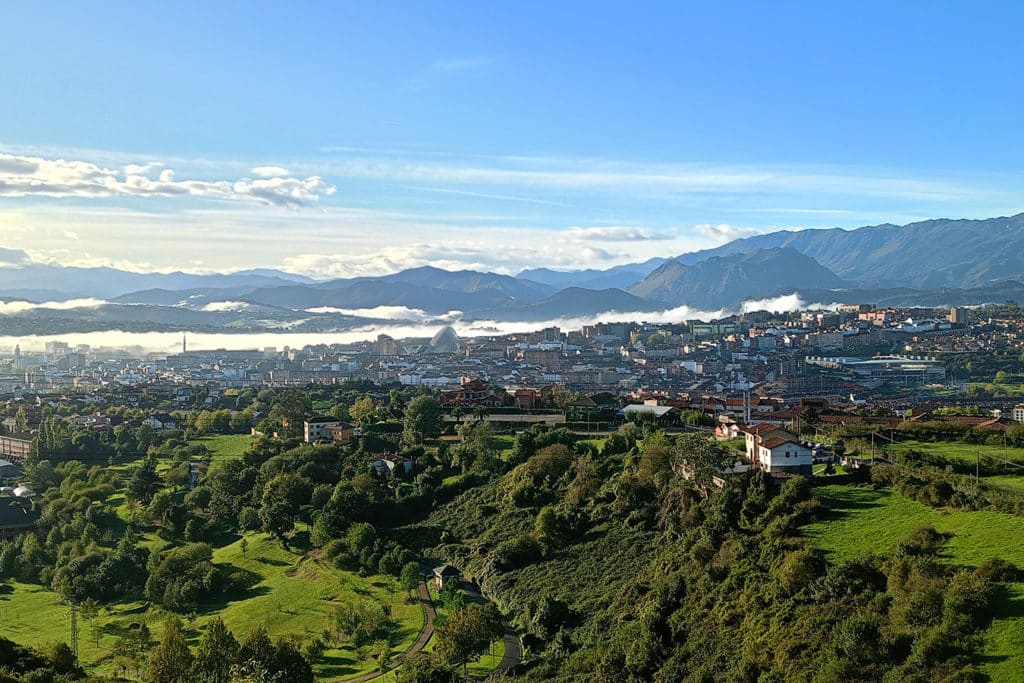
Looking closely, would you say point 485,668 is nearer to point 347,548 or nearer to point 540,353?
point 347,548

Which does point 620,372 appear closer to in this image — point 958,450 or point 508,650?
point 958,450

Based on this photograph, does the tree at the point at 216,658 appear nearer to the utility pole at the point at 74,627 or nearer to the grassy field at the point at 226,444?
the utility pole at the point at 74,627

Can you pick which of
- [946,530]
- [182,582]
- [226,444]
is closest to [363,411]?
[226,444]

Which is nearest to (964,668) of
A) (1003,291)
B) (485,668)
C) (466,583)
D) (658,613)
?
(658,613)

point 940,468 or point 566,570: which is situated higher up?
point 940,468

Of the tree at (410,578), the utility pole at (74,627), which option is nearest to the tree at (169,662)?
the utility pole at (74,627)

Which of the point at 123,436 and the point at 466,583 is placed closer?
the point at 466,583
